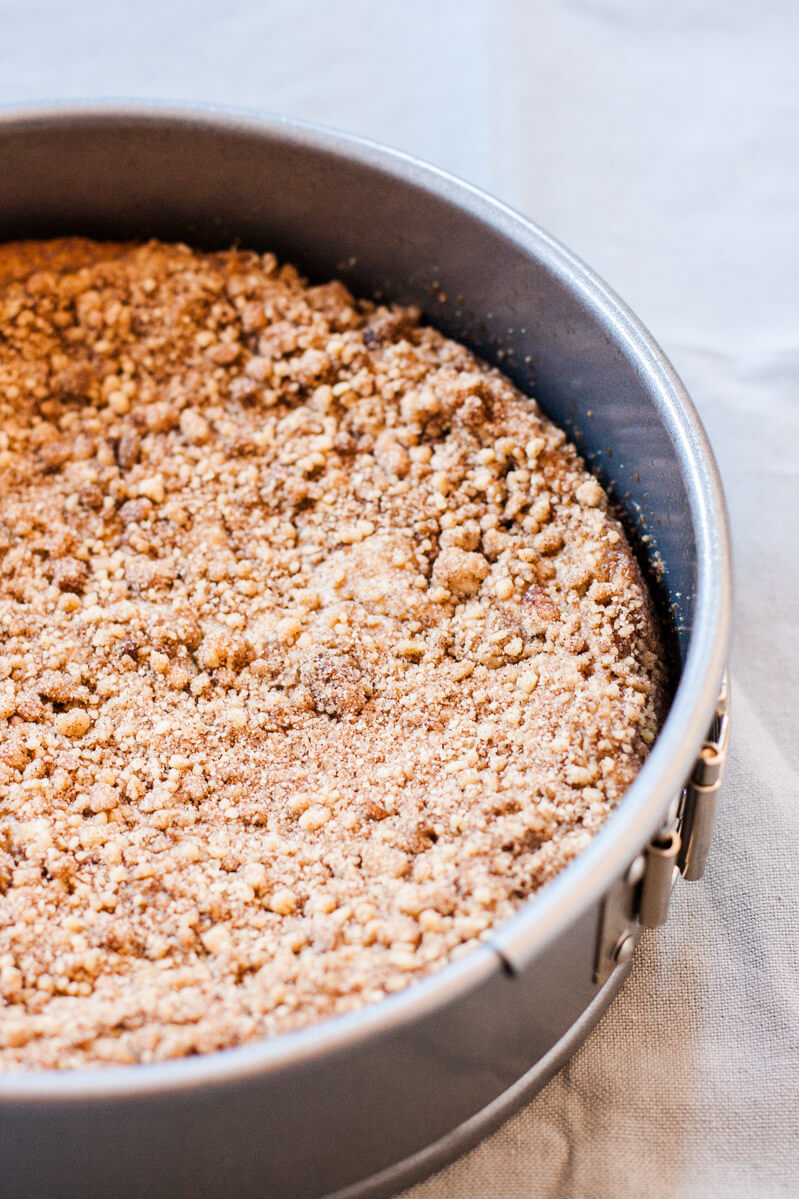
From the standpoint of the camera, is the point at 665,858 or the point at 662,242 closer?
the point at 665,858

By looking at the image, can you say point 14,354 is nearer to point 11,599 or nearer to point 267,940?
point 11,599

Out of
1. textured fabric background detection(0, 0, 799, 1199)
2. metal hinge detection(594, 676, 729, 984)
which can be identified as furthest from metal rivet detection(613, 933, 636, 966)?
textured fabric background detection(0, 0, 799, 1199)

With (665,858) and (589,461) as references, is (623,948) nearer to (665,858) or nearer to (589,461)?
(665,858)

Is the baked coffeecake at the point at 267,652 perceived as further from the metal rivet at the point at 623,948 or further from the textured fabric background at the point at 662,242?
the textured fabric background at the point at 662,242

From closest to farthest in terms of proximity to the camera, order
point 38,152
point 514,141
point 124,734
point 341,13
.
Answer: point 124,734 → point 38,152 → point 514,141 → point 341,13

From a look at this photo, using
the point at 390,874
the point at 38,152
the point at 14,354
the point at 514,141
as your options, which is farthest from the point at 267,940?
the point at 514,141

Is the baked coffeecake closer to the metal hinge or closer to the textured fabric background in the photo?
the metal hinge

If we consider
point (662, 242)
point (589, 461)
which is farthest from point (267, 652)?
point (662, 242)
